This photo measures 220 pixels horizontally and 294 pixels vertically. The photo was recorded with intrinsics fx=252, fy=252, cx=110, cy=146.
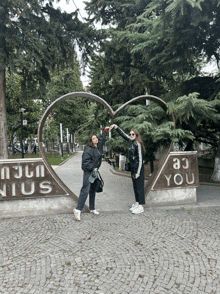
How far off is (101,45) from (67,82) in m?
27.0

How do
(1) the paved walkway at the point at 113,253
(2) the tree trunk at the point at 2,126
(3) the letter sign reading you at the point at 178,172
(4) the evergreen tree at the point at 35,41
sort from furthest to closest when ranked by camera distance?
(2) the tree trunk at the point at 2,126 → (4) the evergreen tree at the point at 35,41 → (3) the letter sign reading you at the point at 178,172 → (1) the paved walkway at the point at 113,253

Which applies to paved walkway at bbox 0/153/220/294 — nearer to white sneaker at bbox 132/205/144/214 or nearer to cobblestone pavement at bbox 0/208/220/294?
cobblestone pavement at bbox 0/208/220/294

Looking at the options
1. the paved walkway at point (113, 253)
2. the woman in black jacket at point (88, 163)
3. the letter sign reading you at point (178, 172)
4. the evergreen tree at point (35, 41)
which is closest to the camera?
the paved walkway at point (113, 253)

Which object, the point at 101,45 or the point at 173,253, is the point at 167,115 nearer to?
the point at 173,253

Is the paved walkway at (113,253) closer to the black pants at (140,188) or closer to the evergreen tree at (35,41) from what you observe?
the black pants at (140,188)

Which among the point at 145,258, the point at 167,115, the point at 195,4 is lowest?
the point at 145,258

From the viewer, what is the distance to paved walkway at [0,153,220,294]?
2859 mm

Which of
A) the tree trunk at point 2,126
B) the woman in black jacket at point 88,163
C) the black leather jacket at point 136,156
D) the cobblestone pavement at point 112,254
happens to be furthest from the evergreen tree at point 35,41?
the cobblestone pavement at point 112,254

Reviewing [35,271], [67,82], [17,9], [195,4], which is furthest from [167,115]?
[67,82]

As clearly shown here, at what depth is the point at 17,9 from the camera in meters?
8.95

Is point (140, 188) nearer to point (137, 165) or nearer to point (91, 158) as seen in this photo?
point (137, 165)

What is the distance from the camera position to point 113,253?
12.0 feet

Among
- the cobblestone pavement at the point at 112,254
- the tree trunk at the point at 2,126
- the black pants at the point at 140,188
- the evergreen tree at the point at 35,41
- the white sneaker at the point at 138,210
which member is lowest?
the cobblestone pavement at the point at 112,254

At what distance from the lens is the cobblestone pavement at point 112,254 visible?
9.39 feet
